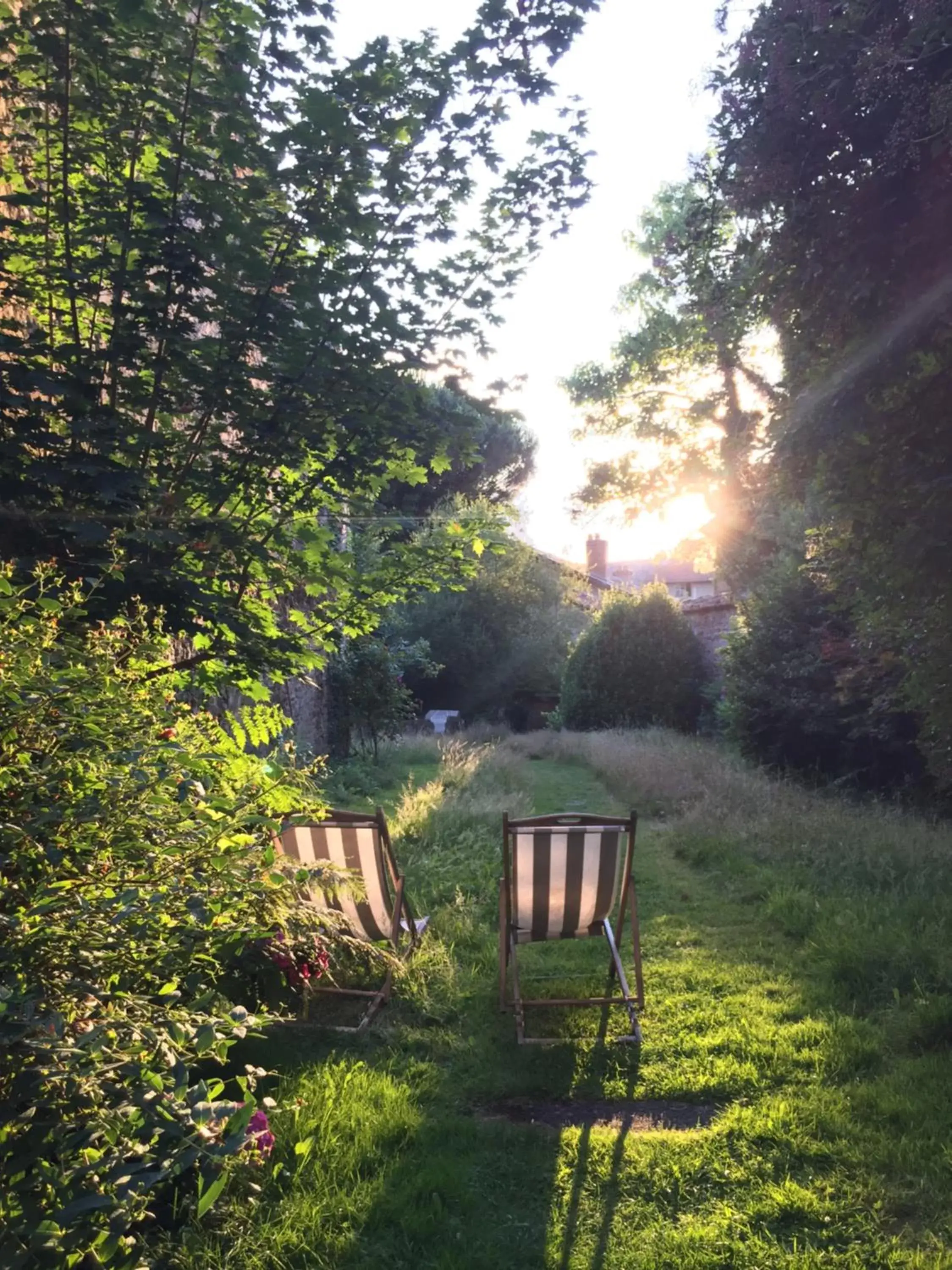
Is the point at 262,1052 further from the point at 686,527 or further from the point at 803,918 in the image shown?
the point at 686,527

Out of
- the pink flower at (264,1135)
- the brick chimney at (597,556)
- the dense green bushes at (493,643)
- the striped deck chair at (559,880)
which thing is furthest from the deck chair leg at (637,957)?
the brick chimney at (597,556)

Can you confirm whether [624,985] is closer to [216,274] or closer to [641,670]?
[216,274]

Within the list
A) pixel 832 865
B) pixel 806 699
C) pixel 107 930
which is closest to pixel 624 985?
pixel 832 865

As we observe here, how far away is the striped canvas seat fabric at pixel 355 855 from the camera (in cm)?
421

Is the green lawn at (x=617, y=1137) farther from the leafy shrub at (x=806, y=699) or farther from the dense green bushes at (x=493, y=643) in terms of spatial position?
the dense green bushes at (x=493, y=643)

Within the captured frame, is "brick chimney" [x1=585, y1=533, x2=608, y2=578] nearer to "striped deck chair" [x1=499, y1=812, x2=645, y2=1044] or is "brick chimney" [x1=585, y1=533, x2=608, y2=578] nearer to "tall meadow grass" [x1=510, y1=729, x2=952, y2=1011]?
"tall meadow grass" [x1=510, y1=729, x2=952, y2=1011]

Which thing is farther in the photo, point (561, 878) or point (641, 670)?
point (641, 670)

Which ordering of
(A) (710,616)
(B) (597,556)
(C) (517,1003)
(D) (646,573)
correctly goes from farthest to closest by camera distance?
1. (D) (646,573)
2. (B) (597,556)
3. (A) (710,616)
4. (C) (517,1003)

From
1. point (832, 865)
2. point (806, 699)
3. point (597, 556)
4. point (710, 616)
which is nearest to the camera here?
point (832, 865)

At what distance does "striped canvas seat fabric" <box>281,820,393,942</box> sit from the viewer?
13.8ft

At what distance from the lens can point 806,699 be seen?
11.0 meters

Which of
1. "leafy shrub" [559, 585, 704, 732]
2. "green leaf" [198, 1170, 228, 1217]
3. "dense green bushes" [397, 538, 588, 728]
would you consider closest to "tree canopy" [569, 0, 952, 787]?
"green leaf" [198, 1170, 228, 1217]

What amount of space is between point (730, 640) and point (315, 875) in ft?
38.1

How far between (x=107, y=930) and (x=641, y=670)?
18.4 m
